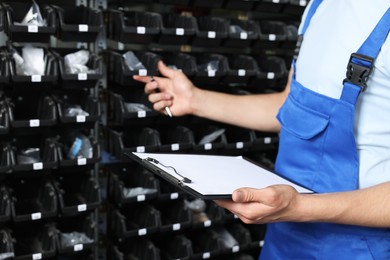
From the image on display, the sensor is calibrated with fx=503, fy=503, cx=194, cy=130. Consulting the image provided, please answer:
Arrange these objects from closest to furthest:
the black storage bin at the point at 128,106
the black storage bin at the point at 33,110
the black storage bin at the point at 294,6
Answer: the black storage bin at the point at 33,110 → the black storage bin at the point at 128,106 → the black storage bin at the point at 294,6

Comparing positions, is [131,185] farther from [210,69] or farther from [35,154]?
[210,69]

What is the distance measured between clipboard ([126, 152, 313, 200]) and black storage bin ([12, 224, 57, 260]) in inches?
51.1

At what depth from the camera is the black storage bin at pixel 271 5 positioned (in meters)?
2.84

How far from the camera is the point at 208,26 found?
279 centimetres

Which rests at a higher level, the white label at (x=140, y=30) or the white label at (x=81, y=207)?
the white label at (x=140, y=30)

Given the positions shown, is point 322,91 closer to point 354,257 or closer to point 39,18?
point 354,257

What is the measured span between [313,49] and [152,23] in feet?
4.24

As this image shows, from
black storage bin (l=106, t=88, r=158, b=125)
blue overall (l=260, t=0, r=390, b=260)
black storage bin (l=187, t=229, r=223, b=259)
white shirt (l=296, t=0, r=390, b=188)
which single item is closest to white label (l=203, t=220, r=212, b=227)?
black storage bin (l=187, t=229, r=223, b=259)

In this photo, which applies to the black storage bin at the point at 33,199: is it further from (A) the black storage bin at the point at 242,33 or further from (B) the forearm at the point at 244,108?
(A) the black storage bin at the point at 242,33

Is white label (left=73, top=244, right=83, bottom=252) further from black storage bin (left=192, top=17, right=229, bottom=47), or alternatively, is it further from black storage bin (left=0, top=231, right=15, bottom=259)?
black storage bin (left=192, top=17, right=229, bottom=47)

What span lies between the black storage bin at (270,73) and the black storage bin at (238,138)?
28cm

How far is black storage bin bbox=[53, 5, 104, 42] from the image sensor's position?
229 centimetres

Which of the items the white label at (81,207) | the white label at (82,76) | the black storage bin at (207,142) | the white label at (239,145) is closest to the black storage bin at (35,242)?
the white label at (81,207)

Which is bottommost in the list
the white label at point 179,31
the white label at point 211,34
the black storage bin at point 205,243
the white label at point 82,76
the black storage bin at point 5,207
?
the black storage bin at point 205,243
